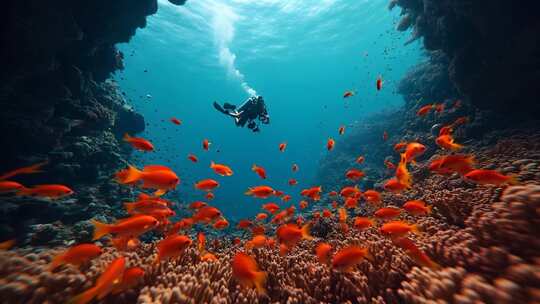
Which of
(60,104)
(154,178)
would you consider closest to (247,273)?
(154,178)

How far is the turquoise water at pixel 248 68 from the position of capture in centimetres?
3819

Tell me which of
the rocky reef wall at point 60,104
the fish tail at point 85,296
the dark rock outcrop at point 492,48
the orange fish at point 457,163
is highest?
the dark rock outcrop at point 492,48

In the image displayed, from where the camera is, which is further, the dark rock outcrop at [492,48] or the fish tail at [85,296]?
the dark rock outcrop at [492,48]

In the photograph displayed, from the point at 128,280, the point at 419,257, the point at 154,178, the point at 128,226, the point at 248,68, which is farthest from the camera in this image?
the point at 248,68

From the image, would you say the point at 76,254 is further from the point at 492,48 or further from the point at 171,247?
the point at 492,48

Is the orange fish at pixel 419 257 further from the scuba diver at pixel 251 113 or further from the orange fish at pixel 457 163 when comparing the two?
the scuba diver at pixel 251 113

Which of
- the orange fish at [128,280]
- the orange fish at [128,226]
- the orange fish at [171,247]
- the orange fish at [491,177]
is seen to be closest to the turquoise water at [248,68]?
the orange fish at [128,226]

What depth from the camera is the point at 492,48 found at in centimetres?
1080

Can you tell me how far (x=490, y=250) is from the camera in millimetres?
2727

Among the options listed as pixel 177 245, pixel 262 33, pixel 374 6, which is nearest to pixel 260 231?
pixel 177 245

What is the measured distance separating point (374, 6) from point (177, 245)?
47954 mm

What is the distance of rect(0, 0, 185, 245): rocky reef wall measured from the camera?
898 centimetres

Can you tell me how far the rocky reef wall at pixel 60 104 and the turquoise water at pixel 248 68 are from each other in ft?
15.5

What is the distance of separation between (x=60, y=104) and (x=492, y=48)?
17541 mm
